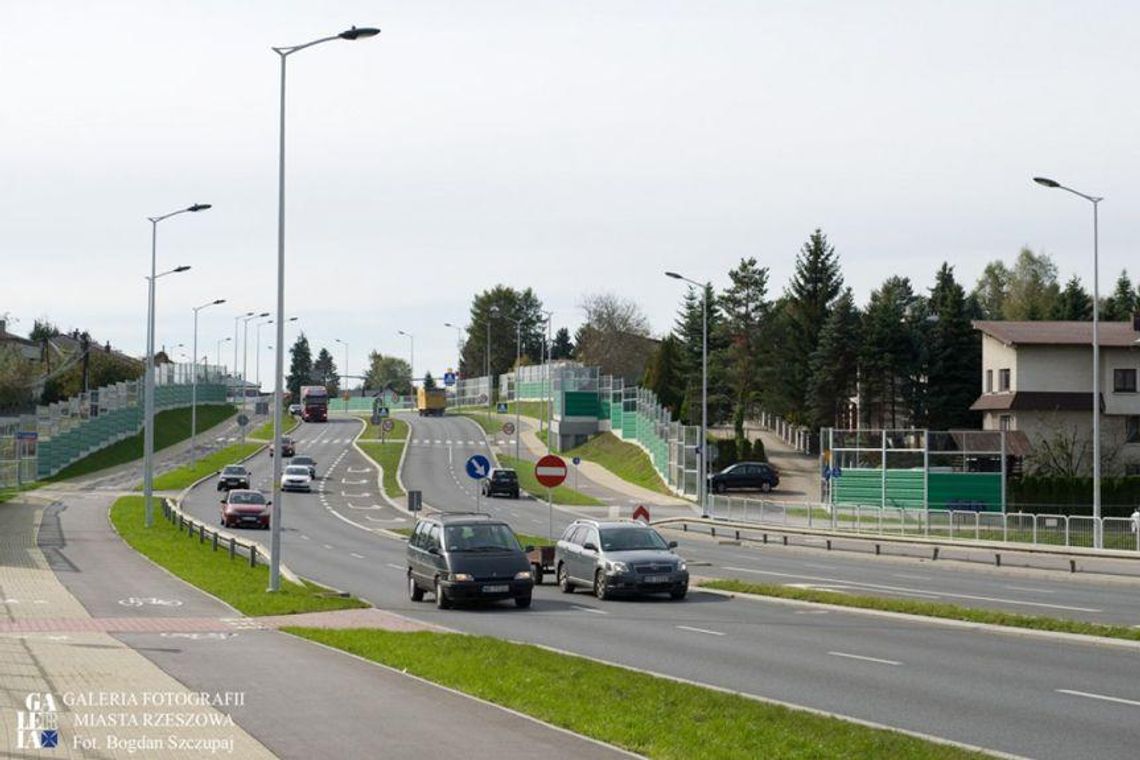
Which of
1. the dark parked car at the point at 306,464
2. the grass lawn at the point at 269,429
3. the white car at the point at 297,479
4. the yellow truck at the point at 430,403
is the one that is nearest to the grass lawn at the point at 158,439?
the grass lawn at the point at 269,429

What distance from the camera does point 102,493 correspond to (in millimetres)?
71812

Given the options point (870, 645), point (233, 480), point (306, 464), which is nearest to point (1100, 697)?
point (870, 645)

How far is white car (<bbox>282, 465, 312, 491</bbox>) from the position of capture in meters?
77.5

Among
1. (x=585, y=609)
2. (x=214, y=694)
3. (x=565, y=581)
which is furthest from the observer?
(x=565, y=581)

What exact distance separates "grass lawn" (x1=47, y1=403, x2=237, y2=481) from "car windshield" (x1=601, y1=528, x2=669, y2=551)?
207 ft

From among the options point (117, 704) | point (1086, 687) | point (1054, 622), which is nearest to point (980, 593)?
point (1054, 622)

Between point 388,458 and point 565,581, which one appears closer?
point 565,581

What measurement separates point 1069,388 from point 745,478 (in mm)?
17571

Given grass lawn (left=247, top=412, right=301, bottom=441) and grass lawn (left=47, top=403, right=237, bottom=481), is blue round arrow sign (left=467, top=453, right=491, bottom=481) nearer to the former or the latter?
grass lawn (left=47, top=403, right=237, bottom=481)

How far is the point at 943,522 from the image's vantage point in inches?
1973

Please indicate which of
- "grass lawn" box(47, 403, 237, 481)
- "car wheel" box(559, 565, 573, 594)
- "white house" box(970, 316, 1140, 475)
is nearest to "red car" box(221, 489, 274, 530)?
"car wheel" box(559, 565, 573, 594)

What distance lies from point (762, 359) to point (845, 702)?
87566 mm

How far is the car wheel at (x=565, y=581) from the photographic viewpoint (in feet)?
103

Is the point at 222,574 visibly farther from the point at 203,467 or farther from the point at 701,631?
the point at 203,467
